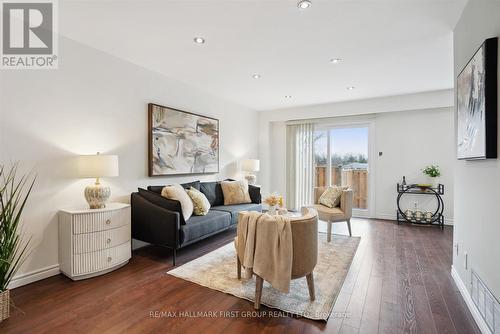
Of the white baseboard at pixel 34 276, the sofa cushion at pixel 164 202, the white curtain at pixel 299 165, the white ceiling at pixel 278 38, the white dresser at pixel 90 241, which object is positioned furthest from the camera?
the white curtain at pixel 299 165

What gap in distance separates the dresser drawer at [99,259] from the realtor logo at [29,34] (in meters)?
1.96

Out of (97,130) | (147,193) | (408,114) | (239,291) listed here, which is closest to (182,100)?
(97,130)

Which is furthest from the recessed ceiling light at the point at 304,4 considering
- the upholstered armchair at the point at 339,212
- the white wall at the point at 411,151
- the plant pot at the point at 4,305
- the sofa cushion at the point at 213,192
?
the white wall at the point at 411,151

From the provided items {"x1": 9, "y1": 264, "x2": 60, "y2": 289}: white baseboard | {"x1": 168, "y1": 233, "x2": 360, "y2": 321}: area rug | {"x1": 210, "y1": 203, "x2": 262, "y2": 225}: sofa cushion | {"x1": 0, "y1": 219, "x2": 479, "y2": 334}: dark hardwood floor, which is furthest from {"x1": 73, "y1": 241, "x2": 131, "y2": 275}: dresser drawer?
{"x1": 210, "y1": 203, "x2": 262, "y2": 225}: sofa cushion

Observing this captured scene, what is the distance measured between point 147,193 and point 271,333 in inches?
85.9

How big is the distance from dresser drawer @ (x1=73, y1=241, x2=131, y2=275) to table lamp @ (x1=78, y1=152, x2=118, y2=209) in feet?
1.61

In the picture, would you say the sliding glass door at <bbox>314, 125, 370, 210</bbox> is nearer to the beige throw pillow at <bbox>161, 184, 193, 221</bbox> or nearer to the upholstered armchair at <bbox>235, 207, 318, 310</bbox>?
the beige throw pillow at <bbox>161, 184, 193, 221</bbox>

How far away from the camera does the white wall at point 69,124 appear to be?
7.82 feet

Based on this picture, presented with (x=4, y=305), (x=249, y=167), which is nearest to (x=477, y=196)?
(x=4, y=305)

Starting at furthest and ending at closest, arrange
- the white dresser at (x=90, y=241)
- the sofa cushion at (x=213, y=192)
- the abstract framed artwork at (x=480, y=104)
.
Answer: the sofa cushion at (x=213, y=192)
the white dresser at (x=90, y=241)
the abstract framed artwork at (x=480, y=104)

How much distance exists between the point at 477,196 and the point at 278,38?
2.27 meters

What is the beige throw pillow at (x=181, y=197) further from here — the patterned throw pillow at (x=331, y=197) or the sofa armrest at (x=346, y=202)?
the sofa armrest at (x=346, y=202)

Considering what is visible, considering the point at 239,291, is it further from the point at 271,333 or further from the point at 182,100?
the point at 182,100

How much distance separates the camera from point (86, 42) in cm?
277
